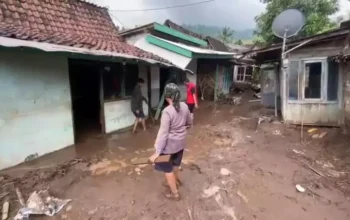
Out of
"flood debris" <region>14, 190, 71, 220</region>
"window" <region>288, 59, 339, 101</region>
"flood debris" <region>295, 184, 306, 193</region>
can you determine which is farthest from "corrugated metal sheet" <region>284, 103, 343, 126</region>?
"flood debris" <region>14, 190, 71, 220</region>

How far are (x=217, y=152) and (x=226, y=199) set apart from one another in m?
2.27


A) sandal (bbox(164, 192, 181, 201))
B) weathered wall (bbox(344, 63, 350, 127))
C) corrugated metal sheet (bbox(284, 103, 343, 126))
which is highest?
weathered wall (bbox(344, 63, 350, 127))

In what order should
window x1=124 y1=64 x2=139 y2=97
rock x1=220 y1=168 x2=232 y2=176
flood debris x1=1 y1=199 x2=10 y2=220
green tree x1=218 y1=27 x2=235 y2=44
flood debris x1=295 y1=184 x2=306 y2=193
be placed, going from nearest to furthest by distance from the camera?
flood debris x1=1 y1=199 x2=10 y2=220
flood debris x1=295 y1=184 x2=306 y2=193
rock x1=220 y1=168 x2=232 y2=176
window x1=124 y1=64 x2=139 y2=97
green tree x1=218 y1=27 x2=235 y2=44

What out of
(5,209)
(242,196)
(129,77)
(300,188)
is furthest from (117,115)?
(300,188)

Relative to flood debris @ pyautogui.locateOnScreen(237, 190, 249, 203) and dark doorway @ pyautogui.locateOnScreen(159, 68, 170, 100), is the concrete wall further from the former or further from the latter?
flood debris @ pyautogui.locateOnScreen(237, 190, 249, 203)

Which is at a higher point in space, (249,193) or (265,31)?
(265,31)

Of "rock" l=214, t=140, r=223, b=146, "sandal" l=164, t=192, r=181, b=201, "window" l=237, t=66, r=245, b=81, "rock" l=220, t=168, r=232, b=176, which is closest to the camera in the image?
"sandal" l=164, t=192, r=181, b=201

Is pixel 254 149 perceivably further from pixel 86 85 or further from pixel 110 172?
pixel 86 85

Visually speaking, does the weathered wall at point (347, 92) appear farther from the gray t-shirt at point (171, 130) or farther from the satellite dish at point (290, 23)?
the gray t-shirt at point (171, 130)

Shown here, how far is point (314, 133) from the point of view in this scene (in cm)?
755

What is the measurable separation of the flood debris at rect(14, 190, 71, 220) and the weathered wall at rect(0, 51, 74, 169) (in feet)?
5.56

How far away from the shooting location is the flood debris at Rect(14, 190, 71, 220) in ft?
11.3

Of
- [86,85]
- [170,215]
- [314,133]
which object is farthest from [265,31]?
[170,215]

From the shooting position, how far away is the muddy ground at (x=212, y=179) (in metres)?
3.76
